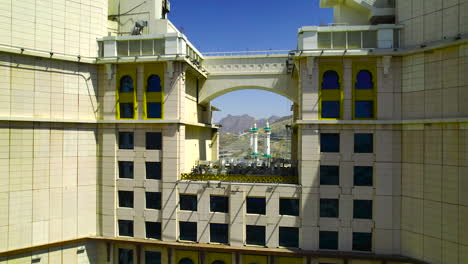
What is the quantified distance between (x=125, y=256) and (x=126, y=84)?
614 inches

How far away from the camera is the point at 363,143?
67.8 feet

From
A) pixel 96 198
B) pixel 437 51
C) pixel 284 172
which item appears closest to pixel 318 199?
pixel 284 172

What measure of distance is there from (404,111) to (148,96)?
21.2 m

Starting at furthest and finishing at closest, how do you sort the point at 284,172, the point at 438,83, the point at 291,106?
the point at 291,106 < the point at 284,172 < the point at 438,83

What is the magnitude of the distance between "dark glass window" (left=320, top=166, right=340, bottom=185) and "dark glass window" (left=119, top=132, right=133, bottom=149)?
1684 centimetres

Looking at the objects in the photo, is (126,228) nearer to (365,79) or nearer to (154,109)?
(154,109)

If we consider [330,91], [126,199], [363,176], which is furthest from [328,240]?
[126,199]

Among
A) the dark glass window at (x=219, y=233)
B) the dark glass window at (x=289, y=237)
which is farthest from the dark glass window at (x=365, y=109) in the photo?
the dark glass window at (x=219, y=233)

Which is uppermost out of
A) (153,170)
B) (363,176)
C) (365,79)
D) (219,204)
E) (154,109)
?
(365,79)

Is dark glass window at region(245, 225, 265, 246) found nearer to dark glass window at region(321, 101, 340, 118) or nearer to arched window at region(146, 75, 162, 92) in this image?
dark glass window at region(321, 101, 340, 118)

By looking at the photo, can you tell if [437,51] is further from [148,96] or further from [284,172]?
[148,96]

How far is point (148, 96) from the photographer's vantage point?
22.6 m

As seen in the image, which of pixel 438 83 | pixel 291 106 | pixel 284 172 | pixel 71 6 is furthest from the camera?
pixel 291 106

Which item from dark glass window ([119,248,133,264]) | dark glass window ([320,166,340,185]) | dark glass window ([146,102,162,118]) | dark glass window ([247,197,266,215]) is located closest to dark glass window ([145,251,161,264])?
dark glass window ([119,248,133,264])
